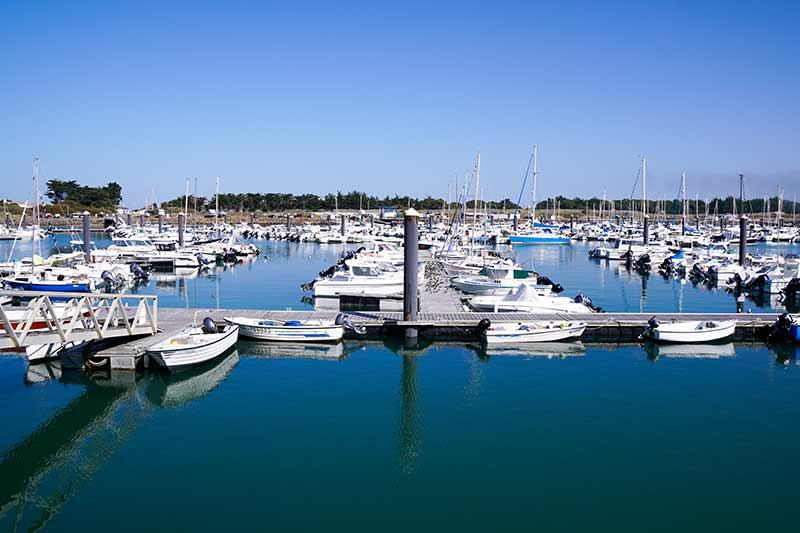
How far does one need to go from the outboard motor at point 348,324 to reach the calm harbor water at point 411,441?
1.03 meters

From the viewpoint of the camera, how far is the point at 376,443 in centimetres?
1825

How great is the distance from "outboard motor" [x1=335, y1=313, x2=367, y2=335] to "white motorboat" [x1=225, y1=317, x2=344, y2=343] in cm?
47

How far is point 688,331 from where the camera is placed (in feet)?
95.8

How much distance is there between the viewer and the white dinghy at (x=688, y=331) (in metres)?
29.1

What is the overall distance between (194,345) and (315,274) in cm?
3452

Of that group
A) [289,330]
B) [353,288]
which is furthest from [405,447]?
[353,288]

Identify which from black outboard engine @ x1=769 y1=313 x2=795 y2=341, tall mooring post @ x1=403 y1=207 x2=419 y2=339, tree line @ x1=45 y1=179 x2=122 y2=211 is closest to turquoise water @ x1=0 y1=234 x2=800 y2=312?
black outboard engine @ x1=769 y1=313 x2=795 y2=341

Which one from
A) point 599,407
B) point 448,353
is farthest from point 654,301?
point 599,407

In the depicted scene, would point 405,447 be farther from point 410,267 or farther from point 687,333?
point 687,333

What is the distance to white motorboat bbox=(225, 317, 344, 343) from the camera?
93.6 feet

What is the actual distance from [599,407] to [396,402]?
6262 mm

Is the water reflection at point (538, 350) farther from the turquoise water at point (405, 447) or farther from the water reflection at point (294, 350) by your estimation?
the water reflection at point (294, 350)

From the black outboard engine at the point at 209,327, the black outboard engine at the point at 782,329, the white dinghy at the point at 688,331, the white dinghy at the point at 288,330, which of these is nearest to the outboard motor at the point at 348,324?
the white dinghy at the point at 288,330

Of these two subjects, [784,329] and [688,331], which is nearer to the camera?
→ [688,331]
